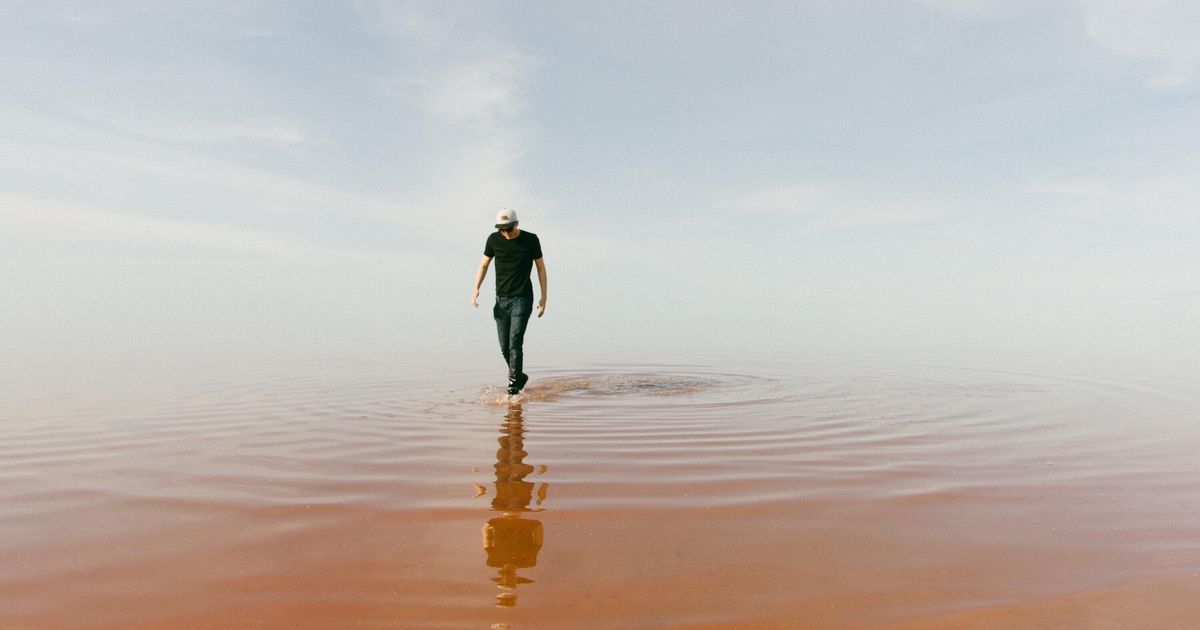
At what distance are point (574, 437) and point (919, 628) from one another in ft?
13.3

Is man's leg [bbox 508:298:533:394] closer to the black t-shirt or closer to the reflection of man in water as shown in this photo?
the black t-shirt

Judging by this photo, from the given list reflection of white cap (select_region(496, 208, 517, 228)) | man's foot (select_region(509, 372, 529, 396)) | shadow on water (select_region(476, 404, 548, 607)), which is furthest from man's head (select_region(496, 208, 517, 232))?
shadow on water (select_region(476, 404, 548, 607))

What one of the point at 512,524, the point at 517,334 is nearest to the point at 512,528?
the point at 512,524

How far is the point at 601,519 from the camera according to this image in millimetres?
3881

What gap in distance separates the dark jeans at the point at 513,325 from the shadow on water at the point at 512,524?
3577 millimetres

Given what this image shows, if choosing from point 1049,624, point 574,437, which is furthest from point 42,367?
point 1049,624

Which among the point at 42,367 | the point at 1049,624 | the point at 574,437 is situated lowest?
the point at 1049,624

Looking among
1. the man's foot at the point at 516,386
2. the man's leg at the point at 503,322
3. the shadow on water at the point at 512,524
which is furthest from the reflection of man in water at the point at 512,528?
the man's leg at the point at 503,322

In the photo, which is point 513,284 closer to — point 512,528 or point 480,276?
point 480,276

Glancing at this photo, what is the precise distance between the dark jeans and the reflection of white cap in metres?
1.10

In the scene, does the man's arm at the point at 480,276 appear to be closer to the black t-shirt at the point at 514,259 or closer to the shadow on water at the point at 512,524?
the black t-shirt at the point at 514,259

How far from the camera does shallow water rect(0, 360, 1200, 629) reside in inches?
110

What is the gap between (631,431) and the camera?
6648 mm

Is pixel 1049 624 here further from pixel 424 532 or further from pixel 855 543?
pixel 424 532
